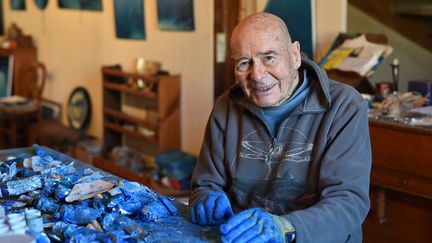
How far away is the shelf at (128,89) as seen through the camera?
505 cm

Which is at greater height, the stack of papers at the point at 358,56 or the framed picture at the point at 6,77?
the stack of papers at the point at 358,56

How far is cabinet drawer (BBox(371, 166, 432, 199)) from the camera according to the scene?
119 inches

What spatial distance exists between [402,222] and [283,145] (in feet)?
4.92

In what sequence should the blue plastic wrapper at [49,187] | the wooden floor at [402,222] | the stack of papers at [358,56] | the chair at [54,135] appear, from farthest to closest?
the chair at [54,135] < the stack of papers at [358,56] < the wooden floor at [402,222] < the blue plastic wrapper at [49,187]

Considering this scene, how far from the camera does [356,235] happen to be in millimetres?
1983

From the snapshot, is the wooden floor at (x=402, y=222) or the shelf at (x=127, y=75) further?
the shelf at (x=127, y=75)

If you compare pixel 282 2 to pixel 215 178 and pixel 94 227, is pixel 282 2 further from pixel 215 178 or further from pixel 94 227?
pixel 94 227

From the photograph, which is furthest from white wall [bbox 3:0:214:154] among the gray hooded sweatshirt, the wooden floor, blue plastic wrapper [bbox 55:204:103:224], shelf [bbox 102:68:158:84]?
blue plastic wrapper [bbox 55:204:103:224]

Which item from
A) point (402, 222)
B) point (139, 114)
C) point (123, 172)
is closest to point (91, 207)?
point (402, 222)

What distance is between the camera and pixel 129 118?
17.8 ft

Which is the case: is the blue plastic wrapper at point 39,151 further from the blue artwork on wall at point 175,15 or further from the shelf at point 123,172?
the blue artwork on wall at point 175,15

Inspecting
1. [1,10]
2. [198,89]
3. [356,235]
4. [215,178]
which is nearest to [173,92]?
[198,89]

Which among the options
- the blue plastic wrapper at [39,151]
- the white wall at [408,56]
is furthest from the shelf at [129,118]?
the blue plastic wrapper at [39,151]

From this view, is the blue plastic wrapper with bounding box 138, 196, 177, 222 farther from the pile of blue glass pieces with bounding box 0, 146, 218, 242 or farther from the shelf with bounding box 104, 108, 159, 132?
the shelf with bounding box 104, 108, 159, 132
